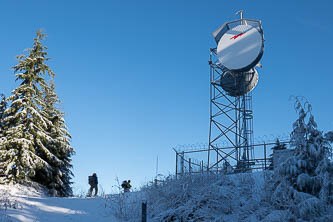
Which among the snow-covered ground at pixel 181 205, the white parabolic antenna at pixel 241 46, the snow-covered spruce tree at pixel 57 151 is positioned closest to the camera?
the snow-covered ground at pixel 181 205

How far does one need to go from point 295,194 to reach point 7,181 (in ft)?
59.6

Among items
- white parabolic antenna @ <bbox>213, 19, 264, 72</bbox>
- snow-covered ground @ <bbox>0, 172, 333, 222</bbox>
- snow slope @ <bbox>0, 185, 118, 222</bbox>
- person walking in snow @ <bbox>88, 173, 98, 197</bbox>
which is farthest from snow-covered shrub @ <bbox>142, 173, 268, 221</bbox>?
white parabolic antenna @ <bbox>213, 19, 264, 72</bbox>

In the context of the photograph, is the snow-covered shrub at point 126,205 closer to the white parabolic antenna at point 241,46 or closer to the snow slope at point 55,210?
the snow slope at point 55,210

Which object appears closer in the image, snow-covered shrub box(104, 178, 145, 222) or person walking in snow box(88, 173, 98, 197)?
snow-covered shrub box(104, 178, 145, 222)

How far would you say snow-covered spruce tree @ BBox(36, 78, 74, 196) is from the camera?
25828 millimetres

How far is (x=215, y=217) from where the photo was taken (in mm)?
11109

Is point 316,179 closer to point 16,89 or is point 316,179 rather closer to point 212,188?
point 212,188

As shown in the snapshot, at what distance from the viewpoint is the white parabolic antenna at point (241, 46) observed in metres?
21.7

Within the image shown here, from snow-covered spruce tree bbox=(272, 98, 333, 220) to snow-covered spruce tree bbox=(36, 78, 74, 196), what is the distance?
60.7 ft

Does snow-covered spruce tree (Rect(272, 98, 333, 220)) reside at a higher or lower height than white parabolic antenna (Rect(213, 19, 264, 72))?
lower

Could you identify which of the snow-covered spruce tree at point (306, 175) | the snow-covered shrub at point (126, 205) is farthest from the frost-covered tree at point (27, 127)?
the snow-covered spruce tree at point (306, 175)

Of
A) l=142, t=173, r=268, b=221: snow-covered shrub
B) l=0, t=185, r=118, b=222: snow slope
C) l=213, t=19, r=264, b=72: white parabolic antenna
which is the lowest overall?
l=0, t=185, r=118, b=222: snow slope

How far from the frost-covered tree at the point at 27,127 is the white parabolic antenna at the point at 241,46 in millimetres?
12912

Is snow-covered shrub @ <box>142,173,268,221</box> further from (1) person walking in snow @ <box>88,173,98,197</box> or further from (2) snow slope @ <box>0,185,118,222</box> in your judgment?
(1) person walking in snow @ <box>88,173,98,197</box>
